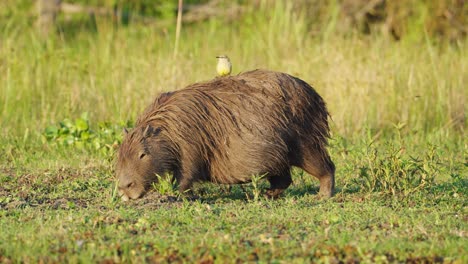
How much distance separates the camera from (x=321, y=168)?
Result: 20.1ft

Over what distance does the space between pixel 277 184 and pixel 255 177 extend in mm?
496

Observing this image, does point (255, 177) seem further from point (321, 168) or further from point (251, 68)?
point (251, 68)

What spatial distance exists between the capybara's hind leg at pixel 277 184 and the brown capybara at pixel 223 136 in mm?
276

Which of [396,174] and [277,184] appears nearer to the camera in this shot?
[396,174]

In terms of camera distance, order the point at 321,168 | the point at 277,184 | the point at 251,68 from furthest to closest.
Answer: the point at 251,68, the point at 277,184, the point at 321,168

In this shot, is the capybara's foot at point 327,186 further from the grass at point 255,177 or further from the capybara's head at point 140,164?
the capybara's head at point 140,164

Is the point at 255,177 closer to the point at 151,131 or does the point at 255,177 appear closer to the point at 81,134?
the point at 151,131

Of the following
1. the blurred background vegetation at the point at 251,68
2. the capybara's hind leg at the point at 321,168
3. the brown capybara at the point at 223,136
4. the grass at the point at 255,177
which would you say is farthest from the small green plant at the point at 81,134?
the capybara's hind leg at the point at 321,168

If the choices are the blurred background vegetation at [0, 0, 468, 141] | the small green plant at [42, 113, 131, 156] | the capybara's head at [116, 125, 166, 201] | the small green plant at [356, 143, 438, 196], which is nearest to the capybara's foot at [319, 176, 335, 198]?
the small green plant at [356, 143, 438, 196]

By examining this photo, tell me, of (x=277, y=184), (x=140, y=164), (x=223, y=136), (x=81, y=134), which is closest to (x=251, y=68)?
(x=81, y=134)

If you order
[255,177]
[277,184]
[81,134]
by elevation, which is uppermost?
[255,177]

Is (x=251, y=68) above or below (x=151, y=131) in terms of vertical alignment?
below

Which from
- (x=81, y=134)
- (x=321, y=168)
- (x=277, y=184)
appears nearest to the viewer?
(x=321, y=168)

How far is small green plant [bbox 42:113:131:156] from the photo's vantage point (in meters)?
8.09
